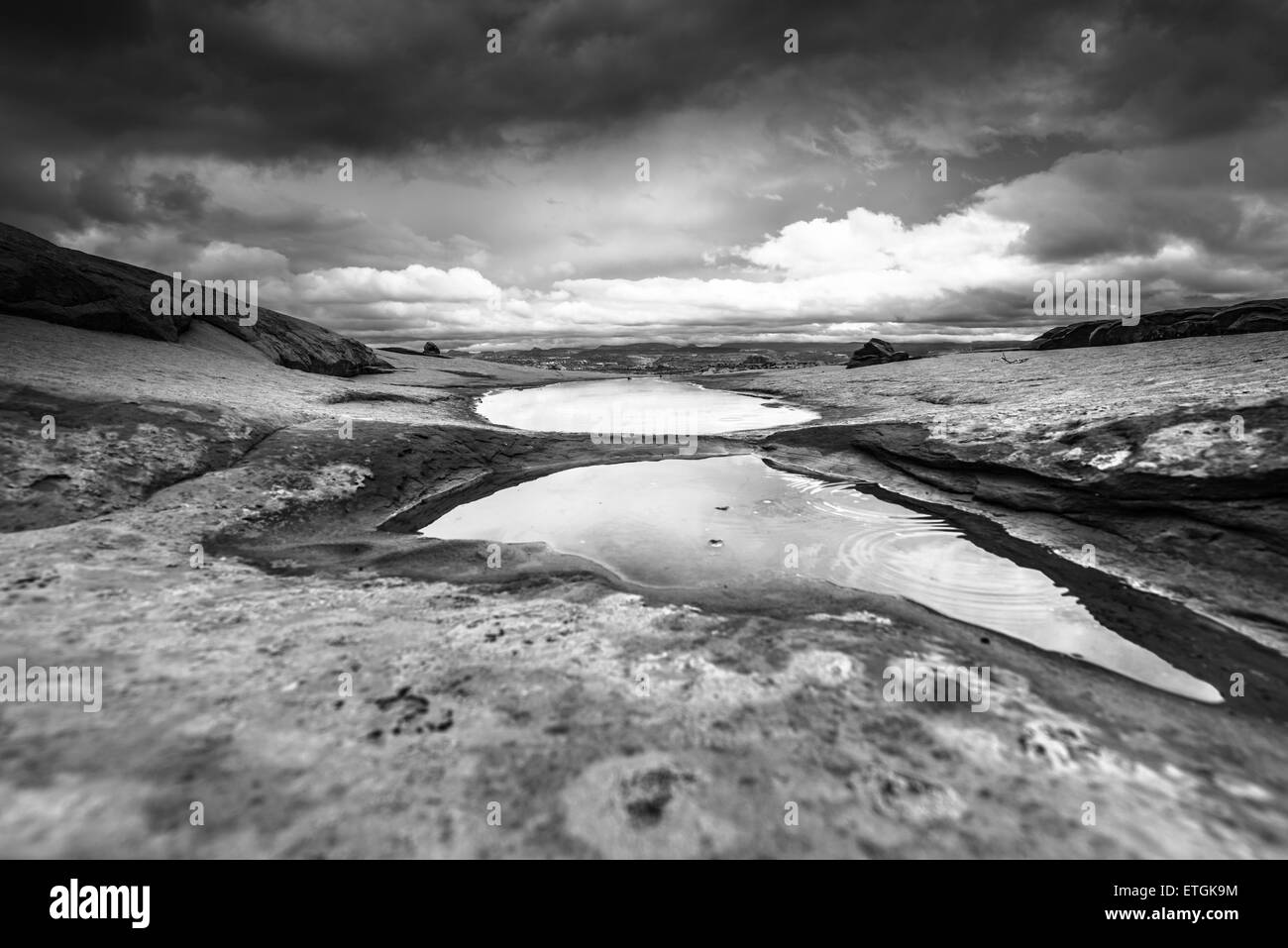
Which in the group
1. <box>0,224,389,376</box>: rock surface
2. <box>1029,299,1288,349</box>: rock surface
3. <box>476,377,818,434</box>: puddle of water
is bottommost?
<box>476,377,818,434</box>: puddle of water

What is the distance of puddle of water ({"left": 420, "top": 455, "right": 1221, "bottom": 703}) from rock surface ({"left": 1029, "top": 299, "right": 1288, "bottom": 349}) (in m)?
59.6

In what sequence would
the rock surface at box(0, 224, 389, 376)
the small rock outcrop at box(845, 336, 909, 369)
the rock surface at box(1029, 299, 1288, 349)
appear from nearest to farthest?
1. the rock surface at box(0, 224, 389, 376)
2. the rock surface at box(1029, 299, 1288, 349)
3. the small rock outcrop at box(845, 336, 909, 369)

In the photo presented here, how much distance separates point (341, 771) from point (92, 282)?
31.1 meters

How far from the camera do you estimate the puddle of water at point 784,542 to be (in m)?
5.68

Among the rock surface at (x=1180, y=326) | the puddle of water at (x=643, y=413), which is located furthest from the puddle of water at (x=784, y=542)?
the rock surface at (x=1180, y=326)

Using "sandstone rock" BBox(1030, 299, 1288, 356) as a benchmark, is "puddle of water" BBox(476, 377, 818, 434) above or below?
below

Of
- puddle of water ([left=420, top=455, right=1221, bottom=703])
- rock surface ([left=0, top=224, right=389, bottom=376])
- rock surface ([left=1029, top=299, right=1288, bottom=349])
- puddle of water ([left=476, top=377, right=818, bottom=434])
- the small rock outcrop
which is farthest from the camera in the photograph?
the small rock outcrop

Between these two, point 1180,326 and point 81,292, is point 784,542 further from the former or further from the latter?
point 1180,326

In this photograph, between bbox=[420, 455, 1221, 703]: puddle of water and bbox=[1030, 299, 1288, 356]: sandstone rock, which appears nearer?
bbox=[420, 455, 1221, 703]: puddle of water

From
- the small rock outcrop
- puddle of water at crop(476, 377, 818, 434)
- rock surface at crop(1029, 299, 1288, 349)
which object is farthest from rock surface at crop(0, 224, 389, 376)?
rock surface at crop(1029, 299, 1288, 349)

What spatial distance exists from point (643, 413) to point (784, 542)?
1726 centimetres

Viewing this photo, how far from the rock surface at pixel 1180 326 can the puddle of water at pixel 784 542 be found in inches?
2346

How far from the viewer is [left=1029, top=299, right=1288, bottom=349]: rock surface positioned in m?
43.5

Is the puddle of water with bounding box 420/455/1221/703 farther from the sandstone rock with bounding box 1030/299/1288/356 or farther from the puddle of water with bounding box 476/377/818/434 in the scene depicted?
the sandstone rock with bounding box 1030/299/1288/356
